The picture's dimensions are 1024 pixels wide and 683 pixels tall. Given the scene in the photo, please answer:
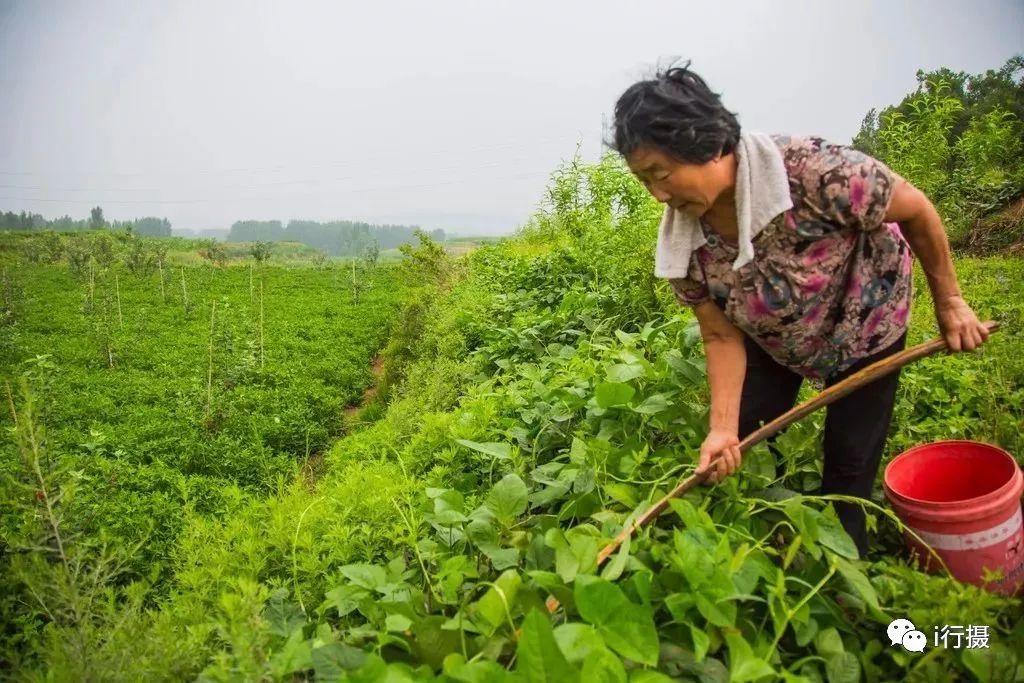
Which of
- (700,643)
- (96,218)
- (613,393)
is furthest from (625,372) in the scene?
(96,218)

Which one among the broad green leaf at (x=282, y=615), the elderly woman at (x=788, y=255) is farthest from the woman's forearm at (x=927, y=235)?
the broad green leaf at (x=282, y=615)

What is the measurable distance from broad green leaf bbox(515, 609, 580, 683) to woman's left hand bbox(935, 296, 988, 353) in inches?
48.9

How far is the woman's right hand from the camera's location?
157 centimetres

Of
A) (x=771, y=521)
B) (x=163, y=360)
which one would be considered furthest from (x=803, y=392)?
(x=163, y=360)

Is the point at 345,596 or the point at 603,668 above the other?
the point at 603,668

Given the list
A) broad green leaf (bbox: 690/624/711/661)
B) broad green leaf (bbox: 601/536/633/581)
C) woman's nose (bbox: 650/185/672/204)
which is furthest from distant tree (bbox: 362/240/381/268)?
broad green leaf (bbox: 690/624/711/661)

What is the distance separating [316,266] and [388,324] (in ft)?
41.4

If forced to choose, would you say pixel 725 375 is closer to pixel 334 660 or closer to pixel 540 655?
pixel 540 655

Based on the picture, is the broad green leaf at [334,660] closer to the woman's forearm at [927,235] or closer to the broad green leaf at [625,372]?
the broad green leaf at [625,372]

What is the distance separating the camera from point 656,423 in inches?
81.7

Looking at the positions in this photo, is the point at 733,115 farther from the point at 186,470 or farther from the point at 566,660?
the point at 186,470

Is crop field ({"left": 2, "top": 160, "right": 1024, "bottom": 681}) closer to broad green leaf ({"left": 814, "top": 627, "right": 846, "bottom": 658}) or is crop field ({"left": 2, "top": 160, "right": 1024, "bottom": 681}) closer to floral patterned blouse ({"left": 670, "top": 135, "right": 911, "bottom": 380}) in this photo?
broad green leaf ({"left": 814, "top": 627, "right": 846, "bottom": 658})

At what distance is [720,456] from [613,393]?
20.9 inches

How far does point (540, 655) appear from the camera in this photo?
1020mm
